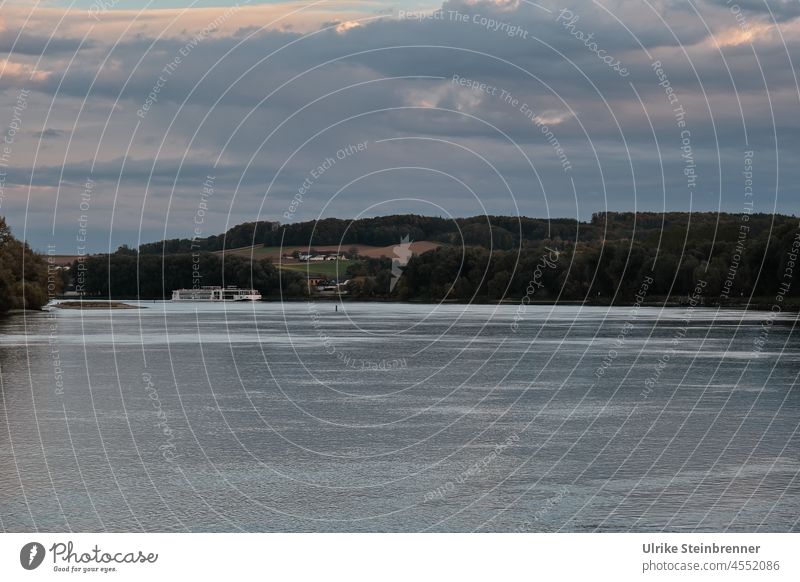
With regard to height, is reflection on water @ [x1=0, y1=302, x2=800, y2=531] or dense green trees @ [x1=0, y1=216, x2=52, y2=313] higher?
dense green trees @ [x1=0, y1=216, x2=52, y2=313]

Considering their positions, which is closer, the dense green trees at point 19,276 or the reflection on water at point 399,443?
the reflection on water at point 399,443

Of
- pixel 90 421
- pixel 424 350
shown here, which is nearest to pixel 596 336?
pixel 424 350

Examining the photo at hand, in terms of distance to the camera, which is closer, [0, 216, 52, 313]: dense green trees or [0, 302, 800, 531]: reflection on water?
[0, 302, 800, 531]: reflection on water

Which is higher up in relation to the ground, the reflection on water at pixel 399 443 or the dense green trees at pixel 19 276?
the dense green trees at pixel 19 276
